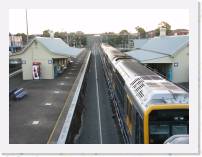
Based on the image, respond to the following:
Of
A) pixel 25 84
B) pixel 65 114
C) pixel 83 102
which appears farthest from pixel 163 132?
pixel 25 84

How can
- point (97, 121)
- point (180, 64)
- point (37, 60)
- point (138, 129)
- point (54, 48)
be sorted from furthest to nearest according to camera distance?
1. point (54, 48)
2. point (37, 60)
3. point (180, 64)
4. point (97, 121)
5. point (138, 129)

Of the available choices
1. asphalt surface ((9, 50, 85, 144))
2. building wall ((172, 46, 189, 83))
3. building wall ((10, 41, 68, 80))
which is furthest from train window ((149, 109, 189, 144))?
building wall ((10, 41, 68, 80))

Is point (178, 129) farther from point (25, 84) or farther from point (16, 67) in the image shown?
point (16, 67)

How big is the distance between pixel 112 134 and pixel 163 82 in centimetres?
425

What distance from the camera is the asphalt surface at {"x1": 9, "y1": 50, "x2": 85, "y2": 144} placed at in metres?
10.8

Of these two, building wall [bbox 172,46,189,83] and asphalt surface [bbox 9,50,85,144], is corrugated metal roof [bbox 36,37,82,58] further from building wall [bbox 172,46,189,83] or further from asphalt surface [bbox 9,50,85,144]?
building wall [bbox 172,46,189,83]

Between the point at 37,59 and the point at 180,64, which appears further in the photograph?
the point at 37,59

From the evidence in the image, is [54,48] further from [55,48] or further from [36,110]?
[36,110]

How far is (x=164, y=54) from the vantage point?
19.0 m

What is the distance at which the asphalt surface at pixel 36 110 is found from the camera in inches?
426

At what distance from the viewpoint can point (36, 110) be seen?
13.9 meters

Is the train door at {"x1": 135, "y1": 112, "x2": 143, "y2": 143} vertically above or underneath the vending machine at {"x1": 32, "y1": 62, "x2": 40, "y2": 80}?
underneath

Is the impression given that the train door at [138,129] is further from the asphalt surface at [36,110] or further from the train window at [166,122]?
the asphalt surface at [36,110]

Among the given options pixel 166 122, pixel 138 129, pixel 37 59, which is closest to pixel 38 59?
pixel 37 59
